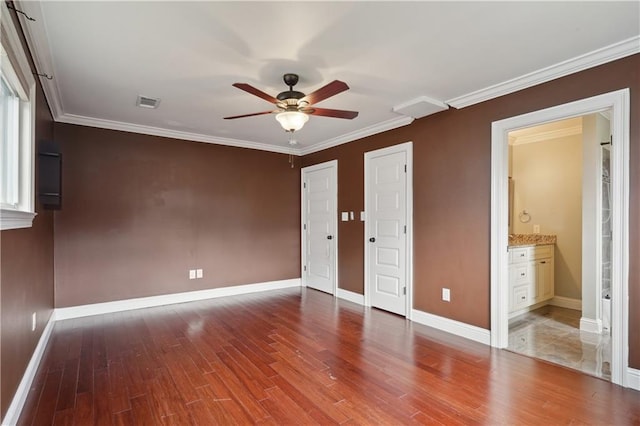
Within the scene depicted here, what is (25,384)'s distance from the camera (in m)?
2.30

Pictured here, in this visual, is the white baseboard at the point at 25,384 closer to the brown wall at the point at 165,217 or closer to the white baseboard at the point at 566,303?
the brown wall at the point at 165,217

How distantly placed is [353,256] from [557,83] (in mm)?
3129

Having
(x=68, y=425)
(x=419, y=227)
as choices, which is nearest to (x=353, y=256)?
(x=419, y=227)

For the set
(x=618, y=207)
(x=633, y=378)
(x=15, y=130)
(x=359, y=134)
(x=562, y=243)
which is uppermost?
(x=359, y=134)

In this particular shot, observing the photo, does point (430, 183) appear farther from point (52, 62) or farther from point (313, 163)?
point (52, 62)

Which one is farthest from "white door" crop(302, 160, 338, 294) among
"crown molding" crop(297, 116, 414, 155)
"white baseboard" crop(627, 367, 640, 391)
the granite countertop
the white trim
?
"white baseboard" crop(627, 367, 640, 391)

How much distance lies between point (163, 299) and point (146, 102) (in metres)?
2.65

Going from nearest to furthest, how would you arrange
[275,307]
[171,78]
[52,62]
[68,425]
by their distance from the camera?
1. [68,425]
2. [52,62]
3. [171,78]
4. [275,307]

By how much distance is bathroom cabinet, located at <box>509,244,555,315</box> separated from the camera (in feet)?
13.2

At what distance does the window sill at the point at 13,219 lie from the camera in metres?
1.72

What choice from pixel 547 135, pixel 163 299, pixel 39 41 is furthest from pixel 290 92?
pixel 547 135

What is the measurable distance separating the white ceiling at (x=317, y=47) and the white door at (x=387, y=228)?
Answer: 3.03 ft

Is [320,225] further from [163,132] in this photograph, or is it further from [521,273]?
[521,273]

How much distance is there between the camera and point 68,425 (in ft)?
6.48
